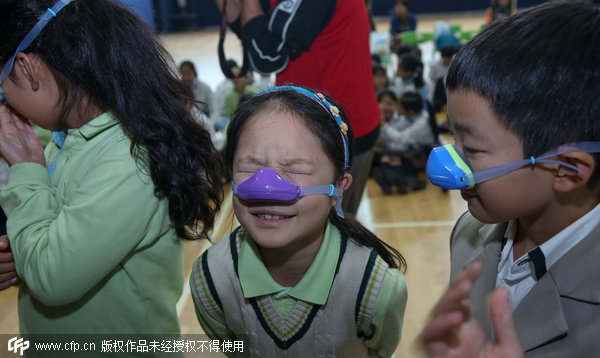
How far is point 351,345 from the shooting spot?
1429mm

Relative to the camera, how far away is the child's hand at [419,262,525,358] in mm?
819

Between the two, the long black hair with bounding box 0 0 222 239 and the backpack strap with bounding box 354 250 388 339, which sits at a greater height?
the long black hair with bounding box 0 0 222 239

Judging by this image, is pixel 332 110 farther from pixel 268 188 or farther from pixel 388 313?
pixel 388 313

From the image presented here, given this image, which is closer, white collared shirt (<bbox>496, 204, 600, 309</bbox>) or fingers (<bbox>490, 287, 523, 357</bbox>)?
fingers (<bbox>490, 287, 523, 357</bbox>)

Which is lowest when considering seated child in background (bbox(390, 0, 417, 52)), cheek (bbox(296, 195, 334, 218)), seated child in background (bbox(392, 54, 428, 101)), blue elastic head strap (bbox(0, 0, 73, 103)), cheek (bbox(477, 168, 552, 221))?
seated child in background (bbox(390, 0, 417, 52))

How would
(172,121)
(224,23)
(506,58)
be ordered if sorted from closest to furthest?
(506,58)
(172,121)
(224,23)

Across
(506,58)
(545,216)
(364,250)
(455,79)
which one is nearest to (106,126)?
(364,250)

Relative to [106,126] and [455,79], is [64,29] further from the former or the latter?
[455,79]

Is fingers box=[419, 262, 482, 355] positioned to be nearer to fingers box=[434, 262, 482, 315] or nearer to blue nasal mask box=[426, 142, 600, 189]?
fingers box=[434, 262, 482, 315]

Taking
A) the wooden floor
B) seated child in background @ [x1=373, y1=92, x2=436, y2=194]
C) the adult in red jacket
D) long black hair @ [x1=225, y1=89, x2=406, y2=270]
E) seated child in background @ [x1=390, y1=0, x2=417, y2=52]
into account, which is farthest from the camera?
seated child in background @ [x1=390, y1=0, x2=417, y2=52]

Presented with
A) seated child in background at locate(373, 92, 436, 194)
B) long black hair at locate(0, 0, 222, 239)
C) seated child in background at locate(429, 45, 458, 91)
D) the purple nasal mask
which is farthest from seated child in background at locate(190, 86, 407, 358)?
seated child in background at locate(429, 45, 458, 91)

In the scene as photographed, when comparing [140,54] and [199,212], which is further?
[199,212]

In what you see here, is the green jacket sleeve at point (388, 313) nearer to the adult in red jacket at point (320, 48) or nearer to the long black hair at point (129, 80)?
the long black hair at point (129, 80)

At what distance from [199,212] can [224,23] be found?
43.9 inches
